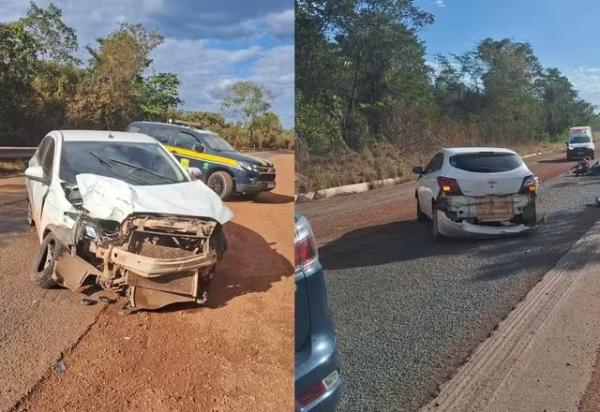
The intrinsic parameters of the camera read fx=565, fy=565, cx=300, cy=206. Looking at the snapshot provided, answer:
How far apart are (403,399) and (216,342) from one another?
1.09 feet

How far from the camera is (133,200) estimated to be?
93 centimetres

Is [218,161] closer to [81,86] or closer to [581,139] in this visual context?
[81,86]

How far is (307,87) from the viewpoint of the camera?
96cm

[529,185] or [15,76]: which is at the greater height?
[15,76]

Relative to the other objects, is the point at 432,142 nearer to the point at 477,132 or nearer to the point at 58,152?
the point at 477,132

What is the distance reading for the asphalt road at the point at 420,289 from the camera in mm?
955

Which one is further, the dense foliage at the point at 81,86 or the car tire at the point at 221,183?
the car tire at the point at 221,183

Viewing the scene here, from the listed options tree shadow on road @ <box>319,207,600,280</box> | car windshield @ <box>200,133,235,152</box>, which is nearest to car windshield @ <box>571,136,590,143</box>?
tree shadow on road @ <box>319,207,600,280</box>

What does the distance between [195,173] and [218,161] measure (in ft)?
0.17

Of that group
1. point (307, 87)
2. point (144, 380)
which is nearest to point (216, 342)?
point (144, 380)

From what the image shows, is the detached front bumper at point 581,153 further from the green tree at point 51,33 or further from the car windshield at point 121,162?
the green tree at point 51,33

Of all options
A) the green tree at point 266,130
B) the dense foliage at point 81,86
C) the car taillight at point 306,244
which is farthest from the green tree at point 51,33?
the car taillight at point 306,244

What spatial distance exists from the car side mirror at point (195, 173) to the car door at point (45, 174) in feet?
0.80

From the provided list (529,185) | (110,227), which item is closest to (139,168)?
(110,227)
